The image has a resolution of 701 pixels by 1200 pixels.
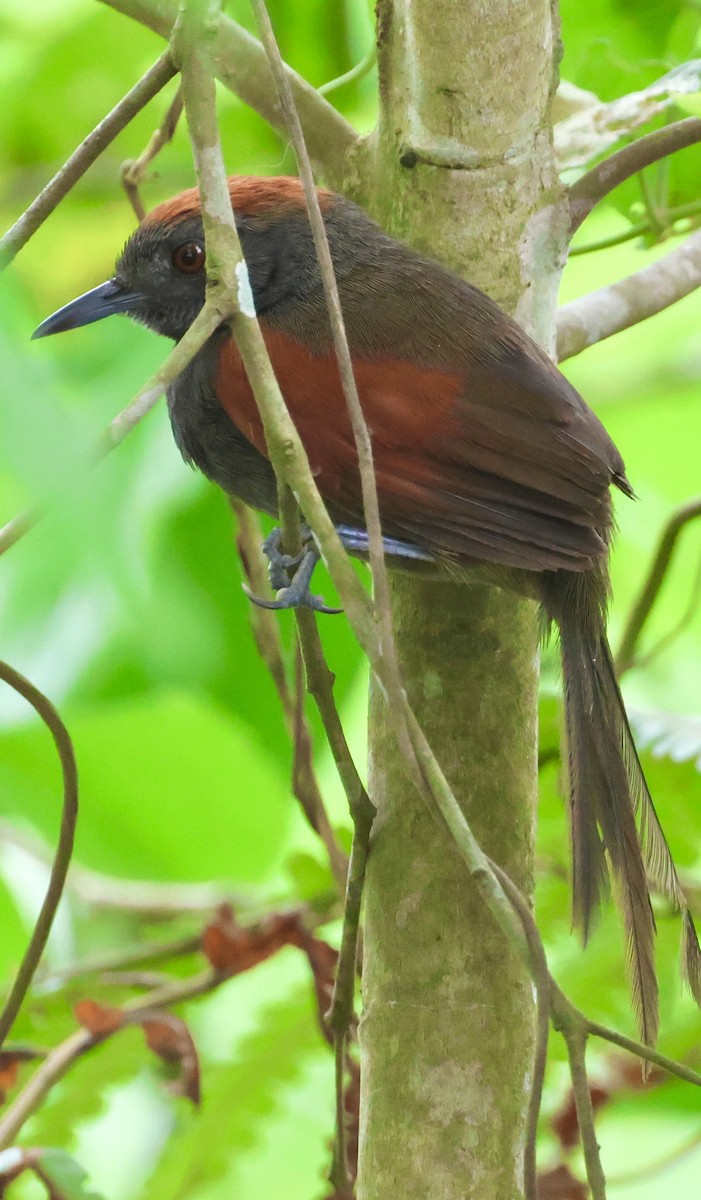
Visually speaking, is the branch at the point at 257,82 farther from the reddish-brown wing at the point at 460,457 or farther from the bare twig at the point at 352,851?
the bare twig at the point at 352,851

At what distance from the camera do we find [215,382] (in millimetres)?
1070

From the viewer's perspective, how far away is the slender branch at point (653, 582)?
129cm

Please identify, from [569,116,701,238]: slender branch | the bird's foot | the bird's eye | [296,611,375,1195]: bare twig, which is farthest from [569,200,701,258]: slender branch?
[296,611,375,1195]: bare twig

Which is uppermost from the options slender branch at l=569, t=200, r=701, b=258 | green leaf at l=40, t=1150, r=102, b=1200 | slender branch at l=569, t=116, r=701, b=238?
slender branch at l=569, t=200, r=701, b=258

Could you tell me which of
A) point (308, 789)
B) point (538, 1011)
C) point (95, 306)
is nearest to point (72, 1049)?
point (308, 789)

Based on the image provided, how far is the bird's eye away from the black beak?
0.06 meters

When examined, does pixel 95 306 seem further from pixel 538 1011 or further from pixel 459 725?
pixel 538 1011

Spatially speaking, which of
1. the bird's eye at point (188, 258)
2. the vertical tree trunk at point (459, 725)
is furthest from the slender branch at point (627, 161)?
the bird's eye at point (188, 258)

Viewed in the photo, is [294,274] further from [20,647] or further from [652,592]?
[652,592]

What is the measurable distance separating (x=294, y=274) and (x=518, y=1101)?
0.73 meters

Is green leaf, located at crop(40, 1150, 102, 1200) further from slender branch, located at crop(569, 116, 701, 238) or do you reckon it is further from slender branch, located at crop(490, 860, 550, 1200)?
slender branch, located at crop(569, 116, 701, 238)

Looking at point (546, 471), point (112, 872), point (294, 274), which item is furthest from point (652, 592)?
point (112, 872)

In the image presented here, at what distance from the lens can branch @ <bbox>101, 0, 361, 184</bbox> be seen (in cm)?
106

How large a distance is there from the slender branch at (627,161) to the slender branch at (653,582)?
0.37 metres
